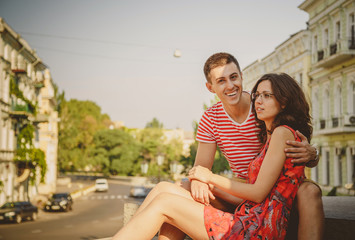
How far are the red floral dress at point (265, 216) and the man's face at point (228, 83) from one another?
0.81 metres

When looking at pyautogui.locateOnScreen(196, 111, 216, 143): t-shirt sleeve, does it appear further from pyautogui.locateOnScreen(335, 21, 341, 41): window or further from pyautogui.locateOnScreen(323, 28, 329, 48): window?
pyautogui.locateOnScreen(323, 28, 329, 48): window

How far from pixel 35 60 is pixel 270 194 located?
1568 inches

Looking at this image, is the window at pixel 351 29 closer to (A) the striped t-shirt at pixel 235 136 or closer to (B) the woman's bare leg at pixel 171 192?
(A) the striped t-shirt at pixel 235 136

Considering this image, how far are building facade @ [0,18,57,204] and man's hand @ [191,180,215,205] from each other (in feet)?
92.9

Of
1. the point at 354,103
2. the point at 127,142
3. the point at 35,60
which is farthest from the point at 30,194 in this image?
the point at 127,142

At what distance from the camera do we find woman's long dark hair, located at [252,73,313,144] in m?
3.58

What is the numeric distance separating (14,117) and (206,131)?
104 feet

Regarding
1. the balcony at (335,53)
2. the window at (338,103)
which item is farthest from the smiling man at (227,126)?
the window at (338,103)

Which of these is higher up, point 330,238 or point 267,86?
point 267,86

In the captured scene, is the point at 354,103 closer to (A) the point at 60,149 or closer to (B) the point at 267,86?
→ (B) the point at 267,86

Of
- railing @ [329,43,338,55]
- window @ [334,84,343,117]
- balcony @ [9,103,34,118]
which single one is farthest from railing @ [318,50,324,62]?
balcony @ [9,103,34,118]

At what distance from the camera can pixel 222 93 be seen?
4.15m

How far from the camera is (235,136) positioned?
13.7 ft

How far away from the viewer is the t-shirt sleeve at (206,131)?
14.3 feet
